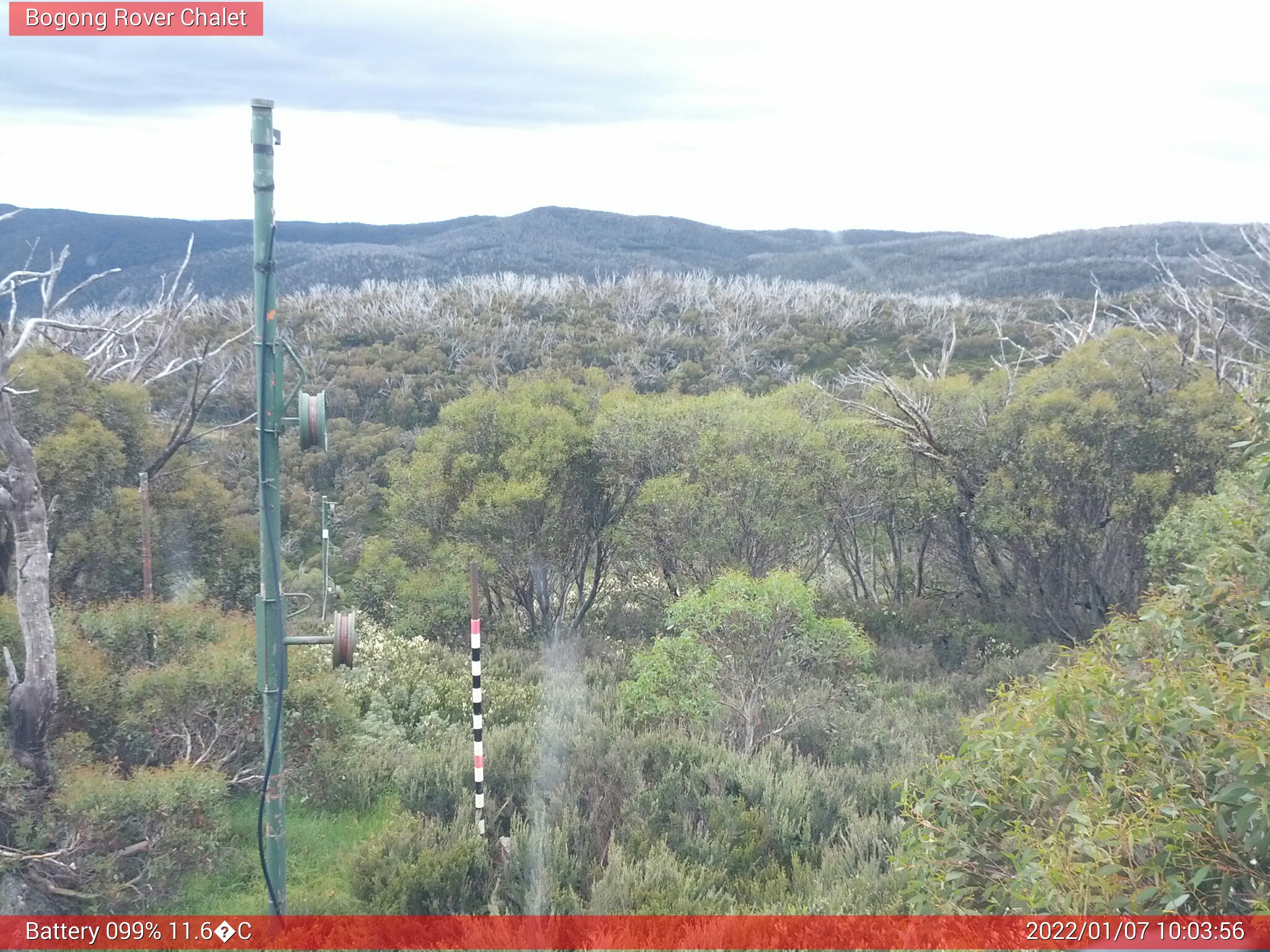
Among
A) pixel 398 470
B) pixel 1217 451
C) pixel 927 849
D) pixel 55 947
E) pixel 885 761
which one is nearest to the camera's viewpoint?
pixel 927 849

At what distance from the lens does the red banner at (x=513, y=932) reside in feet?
14.6

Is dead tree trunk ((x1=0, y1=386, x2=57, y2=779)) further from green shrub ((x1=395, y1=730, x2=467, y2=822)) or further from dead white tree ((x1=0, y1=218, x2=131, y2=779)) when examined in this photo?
green shrub ((x1=395, y1=730, x2=467, y2=822))

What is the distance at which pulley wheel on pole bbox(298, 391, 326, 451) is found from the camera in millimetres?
4952

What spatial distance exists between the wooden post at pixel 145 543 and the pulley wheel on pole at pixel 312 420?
20.7 feet

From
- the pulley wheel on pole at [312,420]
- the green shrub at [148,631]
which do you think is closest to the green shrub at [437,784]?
the green shrub at [148,631]

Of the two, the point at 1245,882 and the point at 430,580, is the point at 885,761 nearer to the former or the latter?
the point at 1245,882

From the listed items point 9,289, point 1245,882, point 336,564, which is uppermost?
point 9,289

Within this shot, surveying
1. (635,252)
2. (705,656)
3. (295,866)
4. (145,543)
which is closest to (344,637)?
(295,866)

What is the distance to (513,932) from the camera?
5422mm

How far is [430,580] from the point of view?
14281 millimetres

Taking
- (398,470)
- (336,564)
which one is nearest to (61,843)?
(398,470)

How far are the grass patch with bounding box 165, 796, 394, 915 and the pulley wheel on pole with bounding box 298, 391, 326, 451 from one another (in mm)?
2829

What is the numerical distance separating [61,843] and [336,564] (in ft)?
49.7

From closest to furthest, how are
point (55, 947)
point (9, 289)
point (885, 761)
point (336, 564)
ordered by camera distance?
point (55, 947) < point (9, 289) < point (885, 761) < point (336, 564)
